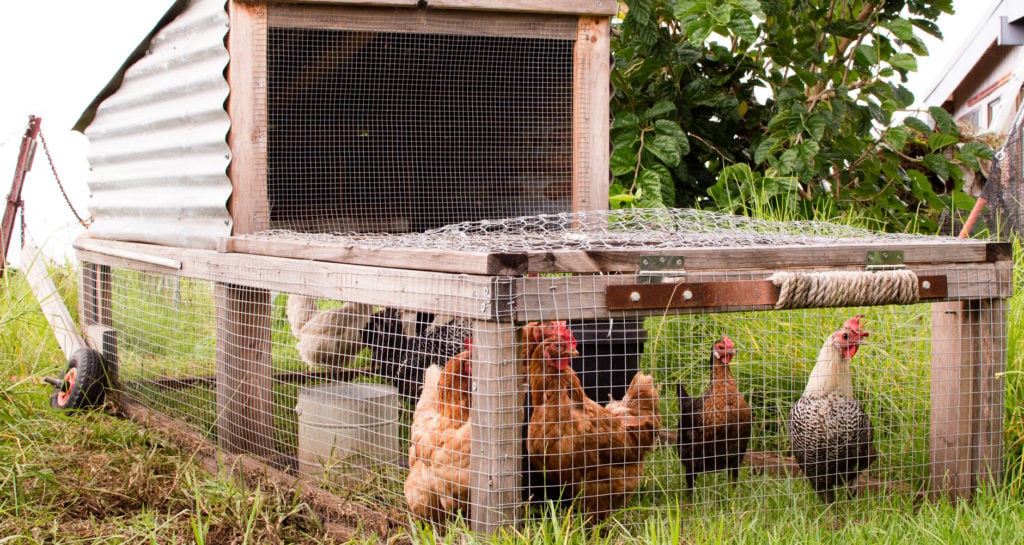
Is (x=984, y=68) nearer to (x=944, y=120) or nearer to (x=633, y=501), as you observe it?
(x=944, y=120)

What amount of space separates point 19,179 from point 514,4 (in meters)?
3.71

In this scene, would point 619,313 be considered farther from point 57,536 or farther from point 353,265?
point 57,536

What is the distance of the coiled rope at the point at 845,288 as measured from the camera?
2.58 m

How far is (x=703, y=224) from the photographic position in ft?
12.2

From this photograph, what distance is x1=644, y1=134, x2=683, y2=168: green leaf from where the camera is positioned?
5207 mm

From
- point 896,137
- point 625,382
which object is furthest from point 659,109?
point 625,382

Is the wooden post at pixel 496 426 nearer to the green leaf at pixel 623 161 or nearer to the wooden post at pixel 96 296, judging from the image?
the green leaf at pixel 623 161

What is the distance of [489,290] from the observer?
2.24 m

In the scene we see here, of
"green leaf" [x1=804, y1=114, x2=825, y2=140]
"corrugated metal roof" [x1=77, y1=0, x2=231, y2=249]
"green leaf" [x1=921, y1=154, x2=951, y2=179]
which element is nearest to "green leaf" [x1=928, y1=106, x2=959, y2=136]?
"green leaf" [x1=921, y1=154, x2=951, y2=179]

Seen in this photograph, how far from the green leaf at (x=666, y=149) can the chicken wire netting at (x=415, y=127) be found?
0.84m

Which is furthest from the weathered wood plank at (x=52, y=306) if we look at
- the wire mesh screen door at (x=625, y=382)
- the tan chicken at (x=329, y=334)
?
the tan chicken at (x=329, y=334)

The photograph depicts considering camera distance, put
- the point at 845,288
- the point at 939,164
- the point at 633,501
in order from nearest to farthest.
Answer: the point at 845,288 → the point at 633,501 → the point at 939,164

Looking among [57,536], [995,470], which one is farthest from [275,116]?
[995,470]

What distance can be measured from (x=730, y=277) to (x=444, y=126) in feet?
8.00
